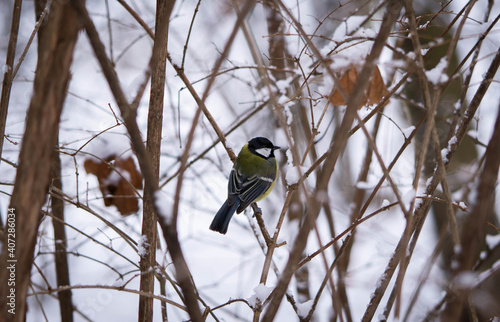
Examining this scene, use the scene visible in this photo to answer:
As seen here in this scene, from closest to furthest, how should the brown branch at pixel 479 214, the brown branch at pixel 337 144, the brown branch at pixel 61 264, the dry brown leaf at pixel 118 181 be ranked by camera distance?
the brown branch at pixel 479 214 → the brown branch at pixel 337 144 → the brown branch at pixel 61 264 → the dry brown leaf at pixel 118 181

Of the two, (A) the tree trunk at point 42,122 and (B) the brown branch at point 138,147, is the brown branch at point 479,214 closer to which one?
(B) the brown branch at point 138,147

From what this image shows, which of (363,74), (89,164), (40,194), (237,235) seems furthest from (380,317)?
(237,235)

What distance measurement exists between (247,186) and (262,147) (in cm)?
39

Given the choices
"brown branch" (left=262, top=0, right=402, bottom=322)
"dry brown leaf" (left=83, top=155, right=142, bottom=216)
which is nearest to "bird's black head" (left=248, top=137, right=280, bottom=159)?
"dry brown leaf" (left=83, top=155, right=142, bottom=216)

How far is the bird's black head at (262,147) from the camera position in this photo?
3.37 meters

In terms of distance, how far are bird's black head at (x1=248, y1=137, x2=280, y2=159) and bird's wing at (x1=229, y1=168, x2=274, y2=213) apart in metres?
0.19

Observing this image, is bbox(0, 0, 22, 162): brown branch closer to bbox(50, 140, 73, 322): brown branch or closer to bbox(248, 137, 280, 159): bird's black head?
bbox(50, 140, 73, 322): brown branch

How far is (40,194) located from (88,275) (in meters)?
3.53

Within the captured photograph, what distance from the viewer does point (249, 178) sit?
3.33m

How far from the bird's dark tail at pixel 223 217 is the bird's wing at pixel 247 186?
7 centimetres

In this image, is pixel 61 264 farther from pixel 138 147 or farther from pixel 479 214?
pixel 479 214

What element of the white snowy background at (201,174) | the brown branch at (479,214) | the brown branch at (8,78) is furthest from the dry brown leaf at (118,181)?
the brown branch at (479,214)

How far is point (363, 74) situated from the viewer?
2.71 feet

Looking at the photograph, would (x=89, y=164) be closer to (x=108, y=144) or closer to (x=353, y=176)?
(x=108, y=144)
